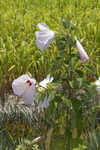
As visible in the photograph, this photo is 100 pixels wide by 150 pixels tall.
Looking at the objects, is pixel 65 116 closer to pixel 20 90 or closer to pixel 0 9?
pixel 20 90

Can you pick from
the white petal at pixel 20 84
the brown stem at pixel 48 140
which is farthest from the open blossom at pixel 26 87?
the brown stem at pixel 48 140

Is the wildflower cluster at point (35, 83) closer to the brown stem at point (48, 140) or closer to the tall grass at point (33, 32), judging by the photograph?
the tall grass at point (33, 32)

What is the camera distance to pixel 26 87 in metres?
2.36

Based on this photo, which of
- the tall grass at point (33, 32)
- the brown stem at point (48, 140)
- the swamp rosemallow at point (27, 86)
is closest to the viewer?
the swamp rosemallow at point (27, 86)

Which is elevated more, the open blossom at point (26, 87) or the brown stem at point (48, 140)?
the open blossom at point (26, 87)

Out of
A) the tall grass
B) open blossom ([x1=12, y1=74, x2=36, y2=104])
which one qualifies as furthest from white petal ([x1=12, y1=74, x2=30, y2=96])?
the tall grass

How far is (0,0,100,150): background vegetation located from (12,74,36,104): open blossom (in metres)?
0.30

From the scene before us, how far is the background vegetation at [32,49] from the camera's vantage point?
270 centimetres

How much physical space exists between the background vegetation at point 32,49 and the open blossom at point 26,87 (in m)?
0.30

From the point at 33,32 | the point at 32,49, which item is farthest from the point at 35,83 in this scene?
the point at 33,32

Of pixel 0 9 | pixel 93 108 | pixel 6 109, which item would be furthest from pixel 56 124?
pixel 0 9

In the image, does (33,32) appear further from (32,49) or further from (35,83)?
(35,83)

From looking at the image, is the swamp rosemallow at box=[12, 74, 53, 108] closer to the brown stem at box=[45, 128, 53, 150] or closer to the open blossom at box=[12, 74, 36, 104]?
the open blossom at box=[12, 74, 36, 104]

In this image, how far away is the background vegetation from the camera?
2697 mm
